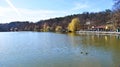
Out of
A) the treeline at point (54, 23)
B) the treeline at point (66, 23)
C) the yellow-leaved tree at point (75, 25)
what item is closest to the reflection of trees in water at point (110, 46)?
the treeline at point (66, 23)

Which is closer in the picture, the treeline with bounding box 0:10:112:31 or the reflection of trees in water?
the reflection of trees in water

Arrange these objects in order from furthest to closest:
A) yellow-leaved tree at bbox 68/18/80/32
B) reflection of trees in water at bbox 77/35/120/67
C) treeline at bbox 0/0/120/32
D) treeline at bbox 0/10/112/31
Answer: treeline at bbox 0/10/112/31 < treeline at bbox 0/0/120/32 < yellow-leaved tree at bbox 68/18/80/32 < reflection of trees in water at bbox 77/35/120/67

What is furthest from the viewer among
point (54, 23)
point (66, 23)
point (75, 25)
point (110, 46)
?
point (54, 23)

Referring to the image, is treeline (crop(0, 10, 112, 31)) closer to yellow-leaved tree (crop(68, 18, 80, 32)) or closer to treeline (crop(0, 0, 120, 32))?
treeline (crop(0, 0, 120, 32))

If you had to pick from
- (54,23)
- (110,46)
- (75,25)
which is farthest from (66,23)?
(110,46)

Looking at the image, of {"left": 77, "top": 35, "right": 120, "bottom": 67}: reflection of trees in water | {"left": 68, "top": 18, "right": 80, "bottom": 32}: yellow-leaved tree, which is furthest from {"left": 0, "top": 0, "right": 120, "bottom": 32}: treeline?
{"left": 77, "top": 35, "right": 120, "bottom": 67}: reflection of trees in water

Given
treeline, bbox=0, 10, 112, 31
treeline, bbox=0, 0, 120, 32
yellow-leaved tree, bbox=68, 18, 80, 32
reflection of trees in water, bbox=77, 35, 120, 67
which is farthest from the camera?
treeline, bbox=0, 10, 112, 31

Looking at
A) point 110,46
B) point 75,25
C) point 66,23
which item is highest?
point 66,23

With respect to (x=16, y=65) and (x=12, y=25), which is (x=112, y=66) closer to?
(x=16, y=65)

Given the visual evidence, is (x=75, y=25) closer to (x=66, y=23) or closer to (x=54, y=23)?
(x=66, y=23)

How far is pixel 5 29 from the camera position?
187750 millimetres

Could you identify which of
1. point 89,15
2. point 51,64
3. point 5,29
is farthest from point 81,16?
point 51,64

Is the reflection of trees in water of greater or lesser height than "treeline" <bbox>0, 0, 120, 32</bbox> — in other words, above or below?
below


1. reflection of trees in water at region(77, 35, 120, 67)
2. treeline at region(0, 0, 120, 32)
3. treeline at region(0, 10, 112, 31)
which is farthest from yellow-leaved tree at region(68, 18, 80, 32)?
reflection of trees in water at region(77, 35, 120, 67)
